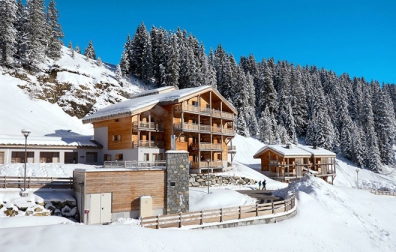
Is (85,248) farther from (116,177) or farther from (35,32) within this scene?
(35,32)

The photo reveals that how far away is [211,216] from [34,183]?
1413cm

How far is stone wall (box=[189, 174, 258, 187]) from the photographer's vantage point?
36094 millimetres

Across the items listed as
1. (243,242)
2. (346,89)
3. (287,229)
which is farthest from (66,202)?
(346,89)

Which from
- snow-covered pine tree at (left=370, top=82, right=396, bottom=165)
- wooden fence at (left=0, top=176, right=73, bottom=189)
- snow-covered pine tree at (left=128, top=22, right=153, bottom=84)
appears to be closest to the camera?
wooden fence at (left=0, top=176, right=73, bottom=189)

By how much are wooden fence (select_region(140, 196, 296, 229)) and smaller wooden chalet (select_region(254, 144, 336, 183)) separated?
91.8 feet

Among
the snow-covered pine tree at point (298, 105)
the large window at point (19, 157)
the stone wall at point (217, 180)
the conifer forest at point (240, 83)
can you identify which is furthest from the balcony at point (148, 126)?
the snow-covered pine tree at point (298, 105)

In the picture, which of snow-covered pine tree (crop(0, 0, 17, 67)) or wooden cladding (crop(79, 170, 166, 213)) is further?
snow-covered pine tree (crop(0, 0, 17, 67))

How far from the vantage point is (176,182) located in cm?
2522

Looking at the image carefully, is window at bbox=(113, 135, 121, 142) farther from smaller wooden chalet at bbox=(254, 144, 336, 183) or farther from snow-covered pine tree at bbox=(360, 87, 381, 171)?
snow-covered pine tree at bbox=(360, 87, 381, 171)

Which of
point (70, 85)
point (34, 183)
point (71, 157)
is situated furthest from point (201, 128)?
point (70, 85)

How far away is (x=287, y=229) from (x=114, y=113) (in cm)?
2477

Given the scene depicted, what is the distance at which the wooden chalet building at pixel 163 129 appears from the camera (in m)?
37.3

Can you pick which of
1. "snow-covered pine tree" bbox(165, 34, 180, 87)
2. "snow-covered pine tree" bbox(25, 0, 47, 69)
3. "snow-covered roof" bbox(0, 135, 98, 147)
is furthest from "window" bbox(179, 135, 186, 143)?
"snow-covered pine tree" bbox(25, 0, 47, 69)

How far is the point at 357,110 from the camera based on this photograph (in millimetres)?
104125
